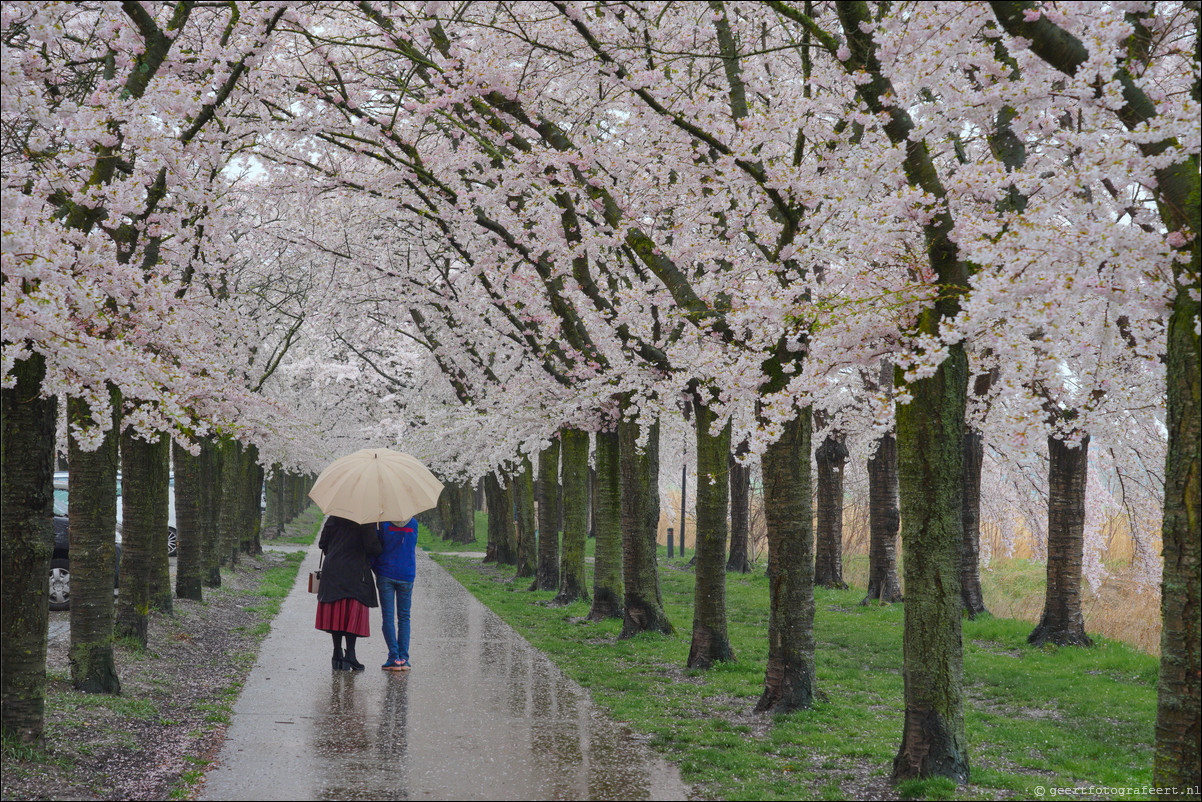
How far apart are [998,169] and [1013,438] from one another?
5.93 ft

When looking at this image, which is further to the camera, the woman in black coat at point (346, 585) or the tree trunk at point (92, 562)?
the woman in black coat at point (346, 585)

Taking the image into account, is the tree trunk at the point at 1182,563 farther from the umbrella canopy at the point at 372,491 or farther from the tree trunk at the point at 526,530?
the tree trunk at the point at 526,530

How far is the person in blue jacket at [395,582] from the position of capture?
10.7m

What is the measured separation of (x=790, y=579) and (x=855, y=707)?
167cm

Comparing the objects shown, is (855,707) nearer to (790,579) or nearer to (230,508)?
(790,579)

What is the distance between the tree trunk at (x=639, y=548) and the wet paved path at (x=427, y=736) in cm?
219

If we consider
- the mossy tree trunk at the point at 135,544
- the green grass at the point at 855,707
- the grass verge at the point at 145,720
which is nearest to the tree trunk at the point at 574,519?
the green grass at the point at 855,707

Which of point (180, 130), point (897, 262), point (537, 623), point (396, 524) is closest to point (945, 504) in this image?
point (897, 262)

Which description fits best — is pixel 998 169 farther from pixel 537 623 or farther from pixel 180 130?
pixel 537 623

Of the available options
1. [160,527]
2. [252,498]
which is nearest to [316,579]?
[160,527]

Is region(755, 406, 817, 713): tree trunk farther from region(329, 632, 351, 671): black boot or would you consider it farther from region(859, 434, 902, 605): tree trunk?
region(859, 434, 902, 605): tree trunk

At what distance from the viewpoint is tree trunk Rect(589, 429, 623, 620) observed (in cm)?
1575

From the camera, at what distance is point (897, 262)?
24.5ft

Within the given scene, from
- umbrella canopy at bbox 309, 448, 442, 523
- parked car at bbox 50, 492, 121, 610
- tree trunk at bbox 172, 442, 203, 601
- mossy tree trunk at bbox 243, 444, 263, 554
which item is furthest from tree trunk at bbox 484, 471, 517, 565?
umbrella canopy at bbox 309, 448, 442, 523
